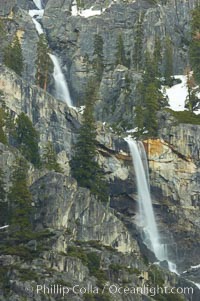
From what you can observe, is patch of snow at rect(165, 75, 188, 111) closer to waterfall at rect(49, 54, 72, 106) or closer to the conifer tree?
waterfall at rect(49, 54, 72, 106)

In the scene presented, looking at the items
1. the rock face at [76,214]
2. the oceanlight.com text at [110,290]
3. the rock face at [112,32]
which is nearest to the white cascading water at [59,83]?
the rock face at [112,32]

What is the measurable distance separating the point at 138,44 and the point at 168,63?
6953 mm

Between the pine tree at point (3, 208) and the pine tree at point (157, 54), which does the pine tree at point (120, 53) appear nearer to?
the pine tree at point (157, 54)

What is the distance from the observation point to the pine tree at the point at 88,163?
3206 inches

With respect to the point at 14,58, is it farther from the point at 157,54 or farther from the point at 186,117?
the point at 186,117

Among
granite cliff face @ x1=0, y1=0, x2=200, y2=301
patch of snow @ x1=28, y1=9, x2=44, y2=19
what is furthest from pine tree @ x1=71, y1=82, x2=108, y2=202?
patch of snow @ x1=28, y1=9, x2=44, y2=19

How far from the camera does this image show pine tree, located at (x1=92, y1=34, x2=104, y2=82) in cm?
11581

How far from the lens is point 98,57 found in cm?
11938

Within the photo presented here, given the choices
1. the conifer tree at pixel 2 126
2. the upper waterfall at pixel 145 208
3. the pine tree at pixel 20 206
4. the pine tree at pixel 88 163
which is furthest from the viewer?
the upper waterfall at pixel 145 208

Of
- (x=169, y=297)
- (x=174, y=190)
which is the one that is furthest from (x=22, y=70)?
(x=169, y=297)

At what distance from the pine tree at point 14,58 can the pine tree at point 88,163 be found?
68.7 feet

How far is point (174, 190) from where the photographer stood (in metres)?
89.7

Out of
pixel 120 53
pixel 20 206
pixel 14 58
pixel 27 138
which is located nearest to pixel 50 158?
pixel 27 138

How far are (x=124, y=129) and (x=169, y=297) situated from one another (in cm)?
3754
